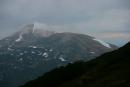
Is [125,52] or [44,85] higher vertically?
[125,52]

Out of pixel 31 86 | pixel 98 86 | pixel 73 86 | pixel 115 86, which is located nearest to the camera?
pixel 115 86

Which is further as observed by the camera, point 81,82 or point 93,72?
point 93,72

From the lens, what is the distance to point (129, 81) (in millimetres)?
88250

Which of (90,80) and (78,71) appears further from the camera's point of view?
(78,71)

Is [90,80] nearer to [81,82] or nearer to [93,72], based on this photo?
[81,82]

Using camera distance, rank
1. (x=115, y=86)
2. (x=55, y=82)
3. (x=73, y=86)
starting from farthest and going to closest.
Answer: (x=55, y=82) < (x=73, y=86) < (x=115, y=86)

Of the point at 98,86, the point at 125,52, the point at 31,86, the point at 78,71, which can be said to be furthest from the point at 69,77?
the point at 98,86

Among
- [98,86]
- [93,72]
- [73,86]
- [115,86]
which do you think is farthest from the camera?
[93,72]

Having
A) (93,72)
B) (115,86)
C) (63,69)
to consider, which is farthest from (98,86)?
(63,69)

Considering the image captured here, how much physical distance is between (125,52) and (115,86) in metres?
87.1

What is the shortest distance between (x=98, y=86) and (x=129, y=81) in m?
11.2

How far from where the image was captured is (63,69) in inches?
6658

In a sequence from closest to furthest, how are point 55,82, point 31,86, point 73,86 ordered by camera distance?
point 73,86
point 55,82
point 31,86

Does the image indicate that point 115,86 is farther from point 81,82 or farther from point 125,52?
point 125,52
